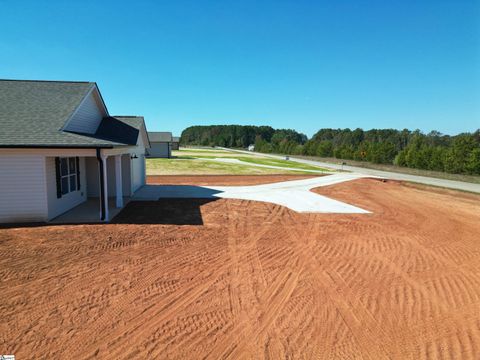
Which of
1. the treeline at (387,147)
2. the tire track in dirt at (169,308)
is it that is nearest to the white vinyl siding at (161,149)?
the treeline at (387,147)

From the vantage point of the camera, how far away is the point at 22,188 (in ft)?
34.4

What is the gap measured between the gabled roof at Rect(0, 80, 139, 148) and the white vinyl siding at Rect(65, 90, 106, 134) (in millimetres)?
282

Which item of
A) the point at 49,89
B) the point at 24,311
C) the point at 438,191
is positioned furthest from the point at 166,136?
the point at 24,311

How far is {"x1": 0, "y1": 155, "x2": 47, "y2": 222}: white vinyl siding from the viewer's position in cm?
1029

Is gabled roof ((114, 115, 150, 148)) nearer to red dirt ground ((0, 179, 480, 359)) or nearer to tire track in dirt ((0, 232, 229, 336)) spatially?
red dirt ground ((0, 179, 480, 359))

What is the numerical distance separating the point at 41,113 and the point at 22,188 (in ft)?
11.8

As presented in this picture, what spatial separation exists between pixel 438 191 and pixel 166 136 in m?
38.9

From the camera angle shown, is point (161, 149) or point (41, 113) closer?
point (41, 113)

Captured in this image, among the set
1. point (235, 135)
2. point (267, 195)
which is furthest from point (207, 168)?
point (235, 135)

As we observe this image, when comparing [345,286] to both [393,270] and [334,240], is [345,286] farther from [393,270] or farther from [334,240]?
[334,240]

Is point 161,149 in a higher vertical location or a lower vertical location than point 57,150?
lower

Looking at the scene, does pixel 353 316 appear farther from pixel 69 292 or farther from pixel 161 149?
pixel 161 149

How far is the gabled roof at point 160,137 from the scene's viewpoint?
154ft

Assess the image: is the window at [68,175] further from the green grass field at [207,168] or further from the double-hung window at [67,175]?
the green grass field at [207,168]
